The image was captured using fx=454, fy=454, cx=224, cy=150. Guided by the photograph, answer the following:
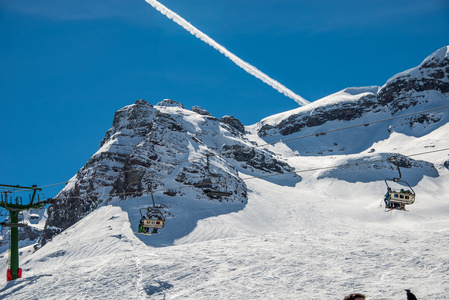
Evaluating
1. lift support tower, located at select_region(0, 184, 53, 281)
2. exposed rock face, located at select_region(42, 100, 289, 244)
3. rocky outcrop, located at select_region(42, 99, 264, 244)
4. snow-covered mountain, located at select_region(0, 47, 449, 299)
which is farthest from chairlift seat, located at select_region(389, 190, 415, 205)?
rocky outcrop, located at select_region(42, 99, 264, 244)

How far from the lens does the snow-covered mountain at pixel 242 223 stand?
31984 mm

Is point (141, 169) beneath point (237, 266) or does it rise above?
above

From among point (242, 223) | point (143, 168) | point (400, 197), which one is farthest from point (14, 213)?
point (143, 168)

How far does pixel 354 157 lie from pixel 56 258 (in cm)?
10354

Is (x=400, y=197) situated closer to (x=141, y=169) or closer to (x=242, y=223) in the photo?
(x=242, y=223)

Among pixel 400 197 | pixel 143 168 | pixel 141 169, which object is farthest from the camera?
pixel 143 168

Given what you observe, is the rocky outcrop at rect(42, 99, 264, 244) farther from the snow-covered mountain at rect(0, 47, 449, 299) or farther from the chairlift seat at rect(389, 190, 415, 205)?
the chairlift seat at rect(389, 190, 415, 205)

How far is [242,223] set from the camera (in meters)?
84.6

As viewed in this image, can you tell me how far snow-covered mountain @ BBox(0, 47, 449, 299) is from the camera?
105ft

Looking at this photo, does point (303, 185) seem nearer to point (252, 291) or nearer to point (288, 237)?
point (288, 237)

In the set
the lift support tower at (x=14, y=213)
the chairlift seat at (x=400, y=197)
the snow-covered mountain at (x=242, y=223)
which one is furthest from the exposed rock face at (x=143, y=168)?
the chairlift seat at (x=400, y=197)

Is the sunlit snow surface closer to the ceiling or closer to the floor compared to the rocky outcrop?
closer to the floor

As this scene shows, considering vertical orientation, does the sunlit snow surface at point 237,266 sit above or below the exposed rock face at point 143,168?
below

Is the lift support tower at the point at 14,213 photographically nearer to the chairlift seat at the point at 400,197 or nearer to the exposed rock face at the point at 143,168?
the chairlift seat at the point at 400,197
